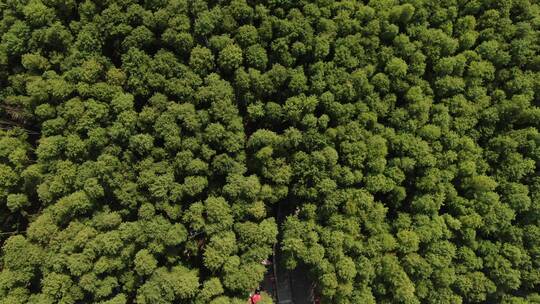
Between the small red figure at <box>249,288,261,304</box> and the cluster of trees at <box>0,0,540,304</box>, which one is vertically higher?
the cluster of trees at <box>0,0,540,304</box>

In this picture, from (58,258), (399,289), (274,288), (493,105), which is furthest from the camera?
(274,288)

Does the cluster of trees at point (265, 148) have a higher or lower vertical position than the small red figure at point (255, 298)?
higher

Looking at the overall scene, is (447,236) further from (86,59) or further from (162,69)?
(86,59)

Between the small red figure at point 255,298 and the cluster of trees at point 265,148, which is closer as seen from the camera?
the cluster of trees at point 265,148

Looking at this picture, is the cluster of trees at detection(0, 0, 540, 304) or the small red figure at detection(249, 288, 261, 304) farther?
the small red figure at detection(249, 288, 261, 304)

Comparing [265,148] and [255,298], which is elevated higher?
[265,148]

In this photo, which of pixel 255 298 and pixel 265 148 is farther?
pixel 255 298

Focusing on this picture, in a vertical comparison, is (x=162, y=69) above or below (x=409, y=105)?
above

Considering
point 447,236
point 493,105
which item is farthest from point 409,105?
point 447,236
